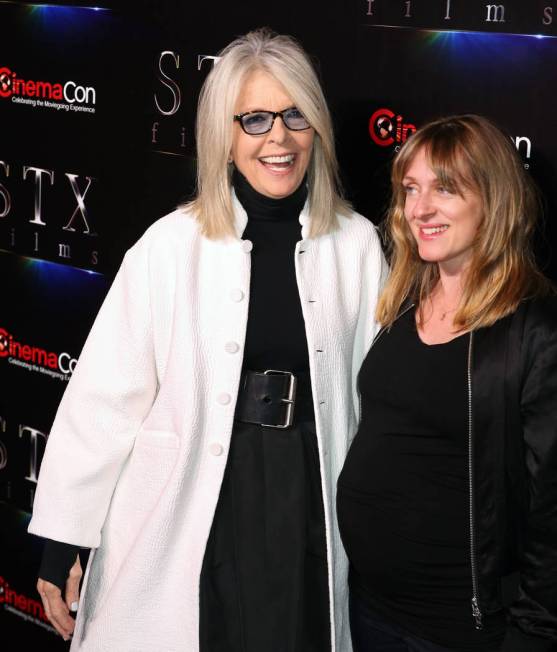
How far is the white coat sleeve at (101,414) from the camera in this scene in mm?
2188

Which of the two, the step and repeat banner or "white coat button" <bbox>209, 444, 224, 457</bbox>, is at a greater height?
the step and repeat banner

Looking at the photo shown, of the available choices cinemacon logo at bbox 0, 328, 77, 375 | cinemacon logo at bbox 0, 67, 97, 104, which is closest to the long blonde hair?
cinemacon logo at bbox 0, 67, 97, 104

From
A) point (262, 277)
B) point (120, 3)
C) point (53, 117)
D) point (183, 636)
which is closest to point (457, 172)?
point (262, 277)

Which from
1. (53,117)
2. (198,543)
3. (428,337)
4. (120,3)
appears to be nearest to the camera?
(428,337)

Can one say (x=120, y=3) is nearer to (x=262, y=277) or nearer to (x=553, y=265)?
(x=262, y=277)

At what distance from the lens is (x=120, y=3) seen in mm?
2762

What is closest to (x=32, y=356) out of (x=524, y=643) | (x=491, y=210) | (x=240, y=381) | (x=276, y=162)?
(x=240, y=381)

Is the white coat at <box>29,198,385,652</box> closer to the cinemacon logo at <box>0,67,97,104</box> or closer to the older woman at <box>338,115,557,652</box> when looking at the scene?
the older woman at <box>338,115,557,652</box>

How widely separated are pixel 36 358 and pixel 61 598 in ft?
3.37

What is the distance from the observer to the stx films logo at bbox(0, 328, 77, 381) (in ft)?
10.3

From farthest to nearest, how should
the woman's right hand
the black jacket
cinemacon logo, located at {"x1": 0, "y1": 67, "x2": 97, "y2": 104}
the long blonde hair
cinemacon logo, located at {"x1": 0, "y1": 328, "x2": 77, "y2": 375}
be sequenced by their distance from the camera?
cinemacon logo, located at {"x1": 0, "y1": 328, "x2": 77, "y2": 375} < cinemacon logo, located at {"x1": 0, "y1": 67, "x2": 97, "y2": 104} < the woman's right hand < the long blonde hair < the black jacket

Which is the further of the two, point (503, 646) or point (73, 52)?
point (73, 52)

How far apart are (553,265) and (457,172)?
0.37 metres

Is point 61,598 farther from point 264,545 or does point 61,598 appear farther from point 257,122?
point 257,122
